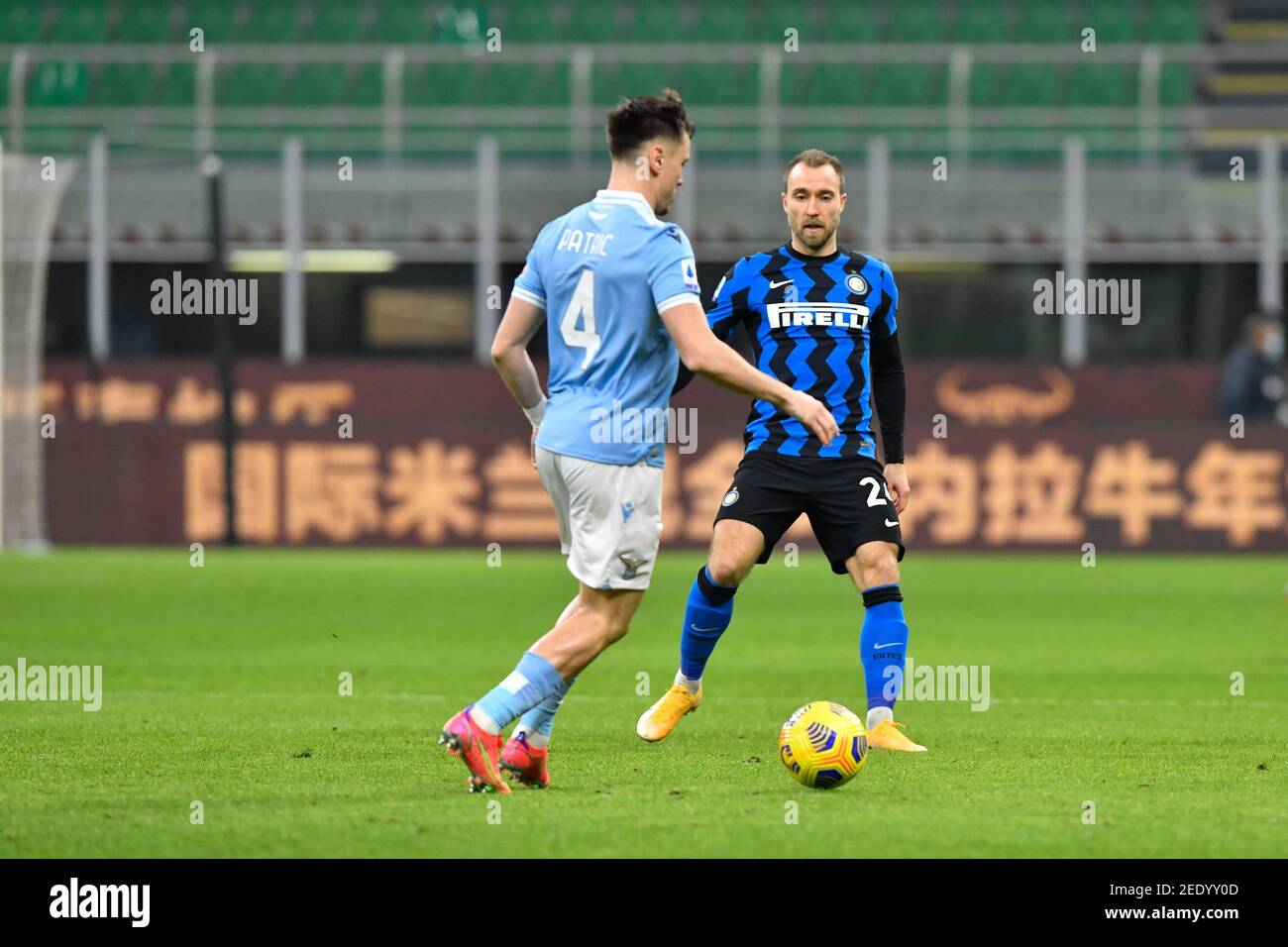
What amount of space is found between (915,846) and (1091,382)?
48.8 ft

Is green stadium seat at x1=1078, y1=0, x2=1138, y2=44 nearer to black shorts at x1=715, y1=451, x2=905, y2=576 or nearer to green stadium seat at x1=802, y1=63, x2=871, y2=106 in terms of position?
green stadium seat at x1=802, y1=63, x2=871, y2=106

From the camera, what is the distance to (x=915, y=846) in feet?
17.3

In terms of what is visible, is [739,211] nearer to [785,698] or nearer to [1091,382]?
[1091,382]

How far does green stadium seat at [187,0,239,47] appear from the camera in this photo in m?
25.0

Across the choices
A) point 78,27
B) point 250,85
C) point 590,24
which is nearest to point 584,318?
Answer: point 250,85

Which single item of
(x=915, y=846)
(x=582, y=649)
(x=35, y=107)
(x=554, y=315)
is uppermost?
(x=35, y=107)

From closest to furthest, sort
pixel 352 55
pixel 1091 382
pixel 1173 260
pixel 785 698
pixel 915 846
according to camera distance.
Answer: pixel 915 846, pixel 785 698, pixel 1091 382, pixel 1173 260, pixel 352 55

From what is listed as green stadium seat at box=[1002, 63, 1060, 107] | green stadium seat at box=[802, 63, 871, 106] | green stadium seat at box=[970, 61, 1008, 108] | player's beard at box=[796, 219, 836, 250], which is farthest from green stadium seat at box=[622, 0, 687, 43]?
player's beard at box=[796, 219, 836, 250]

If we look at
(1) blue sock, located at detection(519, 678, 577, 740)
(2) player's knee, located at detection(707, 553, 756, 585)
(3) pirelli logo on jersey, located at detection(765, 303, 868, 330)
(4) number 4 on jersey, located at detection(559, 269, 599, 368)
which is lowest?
(1) blue sock, located at detection(519, 678, 577, 740)

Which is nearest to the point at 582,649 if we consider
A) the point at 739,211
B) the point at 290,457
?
the point at 290,457

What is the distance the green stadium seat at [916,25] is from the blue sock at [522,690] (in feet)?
65.1

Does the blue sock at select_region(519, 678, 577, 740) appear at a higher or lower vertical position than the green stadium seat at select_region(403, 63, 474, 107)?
lower

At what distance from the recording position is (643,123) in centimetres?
611

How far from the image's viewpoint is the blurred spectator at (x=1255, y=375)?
62.8 feet
